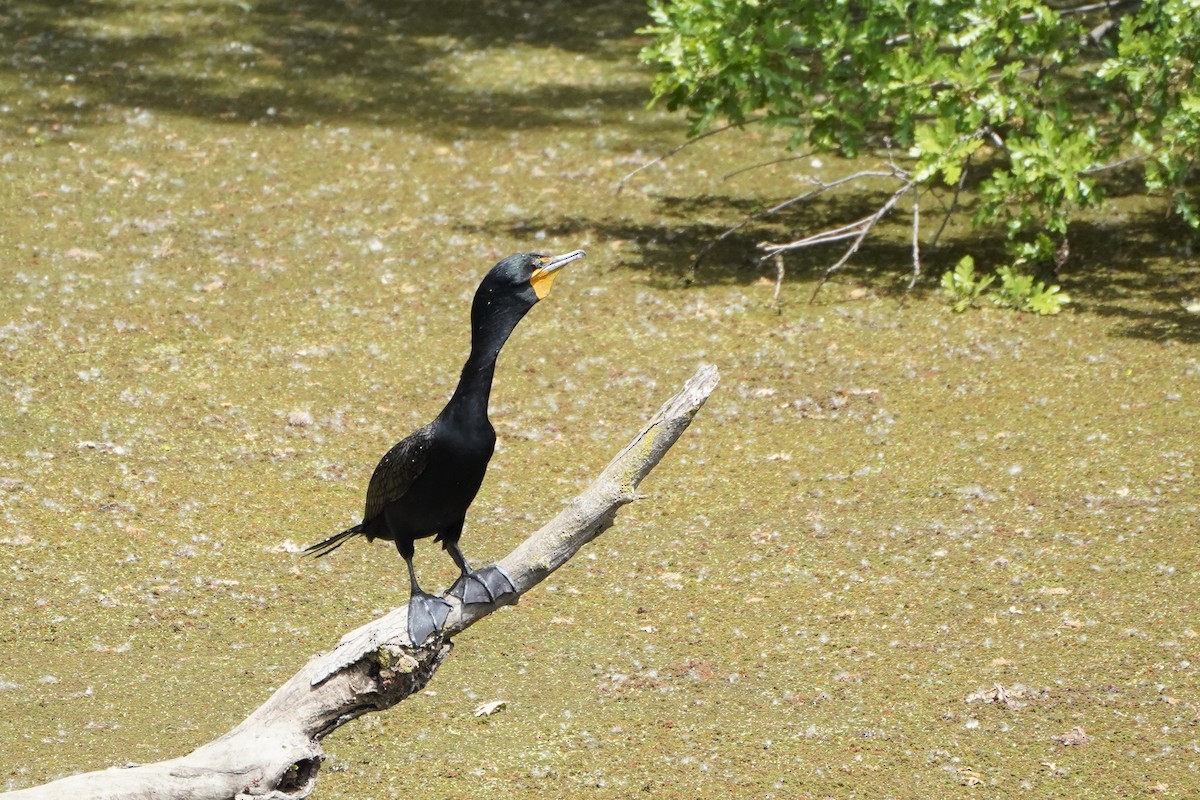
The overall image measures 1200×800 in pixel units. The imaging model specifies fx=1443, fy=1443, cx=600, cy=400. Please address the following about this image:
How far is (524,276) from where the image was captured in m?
4.77

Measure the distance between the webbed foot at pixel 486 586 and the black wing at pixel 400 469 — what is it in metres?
0.41

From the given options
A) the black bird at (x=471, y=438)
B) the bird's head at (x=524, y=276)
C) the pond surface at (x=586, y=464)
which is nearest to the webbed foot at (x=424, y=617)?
the black bird at (x=471, y=438)

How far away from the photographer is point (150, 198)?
13000 mm

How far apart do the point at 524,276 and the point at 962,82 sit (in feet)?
21.9

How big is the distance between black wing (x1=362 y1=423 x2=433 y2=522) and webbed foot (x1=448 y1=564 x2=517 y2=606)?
1.33 ft

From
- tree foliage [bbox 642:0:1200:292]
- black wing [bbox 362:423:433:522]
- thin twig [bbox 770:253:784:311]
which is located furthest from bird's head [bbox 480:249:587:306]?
thin twig [bbox 770:253:784:311]

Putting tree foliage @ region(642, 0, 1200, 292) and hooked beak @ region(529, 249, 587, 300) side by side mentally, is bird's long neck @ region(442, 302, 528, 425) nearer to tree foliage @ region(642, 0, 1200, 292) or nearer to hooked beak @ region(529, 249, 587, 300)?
hooked beak @ region(529, 249, 587, 300)

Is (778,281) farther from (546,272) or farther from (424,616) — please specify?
(424,616)

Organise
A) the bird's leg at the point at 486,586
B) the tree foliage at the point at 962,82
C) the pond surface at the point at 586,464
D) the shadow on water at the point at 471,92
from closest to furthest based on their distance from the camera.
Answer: the bird's leg at the point at 486,586, the pond surface at the point at 586,464, the tree foliage at the point at 962,82, the shadow on water at the point at 471,92

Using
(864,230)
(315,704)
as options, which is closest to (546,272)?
(315,704)

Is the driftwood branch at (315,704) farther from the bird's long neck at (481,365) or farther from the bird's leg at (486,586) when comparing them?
the bird's long neck at (481,365)

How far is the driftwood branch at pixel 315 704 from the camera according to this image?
464cm

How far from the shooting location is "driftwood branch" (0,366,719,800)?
15.2 ft

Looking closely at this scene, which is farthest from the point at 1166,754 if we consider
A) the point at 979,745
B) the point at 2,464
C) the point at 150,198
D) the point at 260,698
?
the point at 150,198
